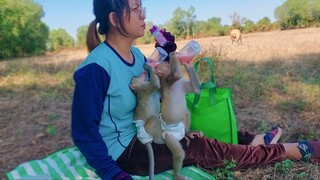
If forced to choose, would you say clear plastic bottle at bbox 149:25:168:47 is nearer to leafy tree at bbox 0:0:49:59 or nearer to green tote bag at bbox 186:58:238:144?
green tote bag at bbox 186:58:238:144

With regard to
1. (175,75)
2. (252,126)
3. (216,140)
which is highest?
(175,75)

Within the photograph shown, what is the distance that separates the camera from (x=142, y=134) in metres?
2.08

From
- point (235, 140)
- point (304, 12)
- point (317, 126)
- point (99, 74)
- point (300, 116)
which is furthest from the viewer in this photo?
point (304, 12)

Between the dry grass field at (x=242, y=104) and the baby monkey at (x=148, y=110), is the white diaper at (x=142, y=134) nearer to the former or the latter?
the baby monkey at (x=148, y=110)

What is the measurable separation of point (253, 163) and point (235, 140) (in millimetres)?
208

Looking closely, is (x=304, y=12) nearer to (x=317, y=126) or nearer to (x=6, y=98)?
(x=317, y=126)

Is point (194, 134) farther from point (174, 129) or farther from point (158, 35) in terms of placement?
point (158, 35)

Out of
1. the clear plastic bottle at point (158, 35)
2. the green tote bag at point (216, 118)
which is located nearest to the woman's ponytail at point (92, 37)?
the clear plastic bottle at point (158, 35)

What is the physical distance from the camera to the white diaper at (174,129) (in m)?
2.12

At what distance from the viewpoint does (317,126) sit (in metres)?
3.40

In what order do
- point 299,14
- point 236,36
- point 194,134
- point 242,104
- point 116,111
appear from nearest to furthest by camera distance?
point 116,111
point 194,134
point 242,104
point 299,14
point 236,36

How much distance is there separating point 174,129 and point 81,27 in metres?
18.9

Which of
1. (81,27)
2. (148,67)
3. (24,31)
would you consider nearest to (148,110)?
(148,67)

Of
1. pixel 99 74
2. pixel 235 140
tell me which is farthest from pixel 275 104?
pixel 99 74
